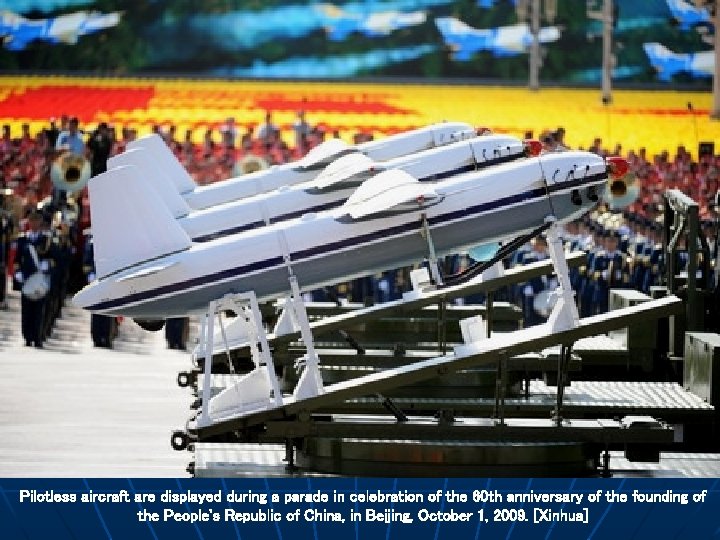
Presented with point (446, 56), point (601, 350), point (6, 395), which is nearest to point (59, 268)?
point (6, 395)

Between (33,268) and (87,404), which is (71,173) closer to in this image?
(33,268)

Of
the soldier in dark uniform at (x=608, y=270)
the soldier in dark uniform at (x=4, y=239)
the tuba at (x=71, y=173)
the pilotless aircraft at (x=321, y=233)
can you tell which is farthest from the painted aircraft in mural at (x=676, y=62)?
the pilotless aircraft at (x=321, y=233)

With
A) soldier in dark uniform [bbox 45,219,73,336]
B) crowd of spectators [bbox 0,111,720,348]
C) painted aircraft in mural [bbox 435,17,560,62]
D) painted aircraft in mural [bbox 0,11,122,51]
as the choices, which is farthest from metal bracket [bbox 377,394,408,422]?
painted aircraft in mural [bbox 435,17,560,62]

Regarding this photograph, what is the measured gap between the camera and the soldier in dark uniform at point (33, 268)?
31.4 metres

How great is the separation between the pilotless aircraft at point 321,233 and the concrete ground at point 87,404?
205 cm

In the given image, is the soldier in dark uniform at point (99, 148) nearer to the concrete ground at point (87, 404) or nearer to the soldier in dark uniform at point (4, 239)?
the soldier in dark uniform at point (4, 239)

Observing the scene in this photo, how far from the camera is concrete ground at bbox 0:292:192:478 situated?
21156 mm

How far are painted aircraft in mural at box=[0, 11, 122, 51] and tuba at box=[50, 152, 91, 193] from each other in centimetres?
1133

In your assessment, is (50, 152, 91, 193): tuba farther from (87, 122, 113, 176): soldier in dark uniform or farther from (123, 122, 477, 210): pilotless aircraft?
(123, 122, 477, 210): pilotless aircraft

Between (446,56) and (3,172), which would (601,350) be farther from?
(446,56)

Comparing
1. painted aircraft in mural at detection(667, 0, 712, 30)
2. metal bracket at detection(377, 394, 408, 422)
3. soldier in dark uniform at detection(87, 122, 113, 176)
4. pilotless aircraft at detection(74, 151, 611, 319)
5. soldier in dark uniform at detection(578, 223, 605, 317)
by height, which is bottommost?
soldier in dark uniform at detection(87, 122, 113, 176)

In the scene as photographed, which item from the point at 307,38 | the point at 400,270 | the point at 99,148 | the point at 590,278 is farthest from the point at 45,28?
the point at 590,278

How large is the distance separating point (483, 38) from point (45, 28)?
42.7 ft

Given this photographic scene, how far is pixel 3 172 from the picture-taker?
3969 centimetres
